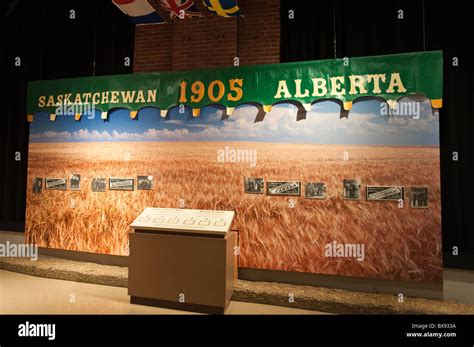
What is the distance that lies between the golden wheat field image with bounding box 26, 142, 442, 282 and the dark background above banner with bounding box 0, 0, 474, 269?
31.0 inches

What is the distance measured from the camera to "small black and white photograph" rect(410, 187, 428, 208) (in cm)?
327

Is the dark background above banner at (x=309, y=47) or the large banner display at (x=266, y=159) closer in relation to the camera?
the large banner display at (x=266, y=159)

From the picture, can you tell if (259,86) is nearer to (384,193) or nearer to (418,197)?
(384,193)

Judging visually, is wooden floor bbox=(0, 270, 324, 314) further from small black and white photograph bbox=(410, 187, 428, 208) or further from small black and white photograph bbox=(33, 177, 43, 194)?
small black and white photograph bbox=(410, 187, 428, 208)

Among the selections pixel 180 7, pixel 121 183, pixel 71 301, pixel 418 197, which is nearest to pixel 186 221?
pixel 121 183

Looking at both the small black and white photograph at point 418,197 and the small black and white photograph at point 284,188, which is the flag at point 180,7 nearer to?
the small black and white photograph at point 284,188

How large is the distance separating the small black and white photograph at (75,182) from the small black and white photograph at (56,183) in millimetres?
128

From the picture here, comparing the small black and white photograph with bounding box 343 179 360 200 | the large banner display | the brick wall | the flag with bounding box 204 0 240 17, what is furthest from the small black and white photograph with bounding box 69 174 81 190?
the small black and white photograph with bounding box 343 179 360 200

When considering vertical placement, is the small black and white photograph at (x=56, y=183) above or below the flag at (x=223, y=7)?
below

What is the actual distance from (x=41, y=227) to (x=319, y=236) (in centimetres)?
404

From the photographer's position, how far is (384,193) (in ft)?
11.1

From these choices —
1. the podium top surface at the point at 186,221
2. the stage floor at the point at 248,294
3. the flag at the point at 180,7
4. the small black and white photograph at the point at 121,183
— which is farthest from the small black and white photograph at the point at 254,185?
the flag at the point at 180,7

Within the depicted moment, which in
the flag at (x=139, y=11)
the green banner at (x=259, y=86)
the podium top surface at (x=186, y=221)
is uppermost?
the flag at (x=139, y=11)

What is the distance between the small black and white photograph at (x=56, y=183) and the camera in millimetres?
4508
